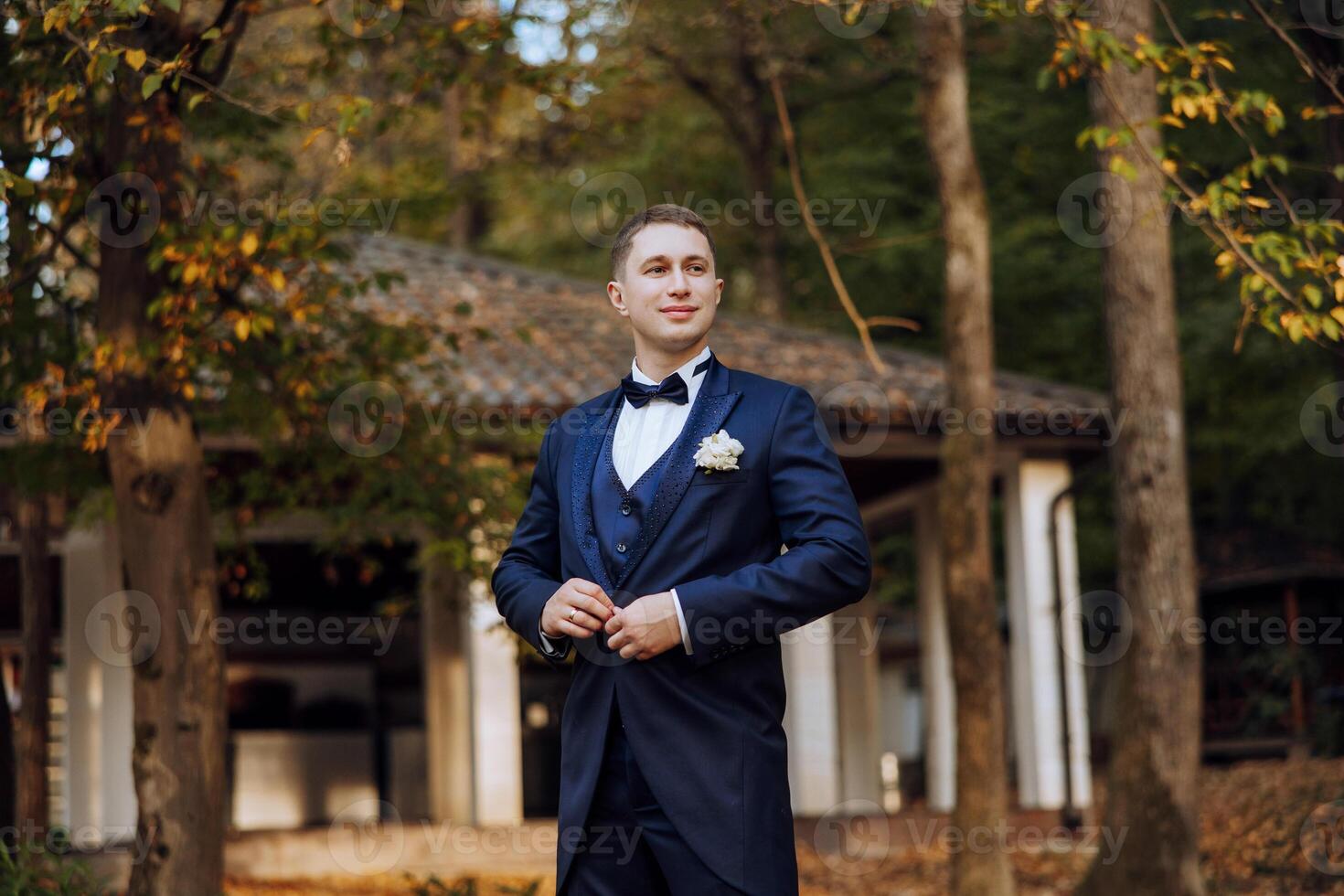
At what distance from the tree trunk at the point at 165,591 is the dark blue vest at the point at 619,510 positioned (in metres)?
3.56

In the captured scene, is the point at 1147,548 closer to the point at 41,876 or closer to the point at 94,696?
the point at 41,876

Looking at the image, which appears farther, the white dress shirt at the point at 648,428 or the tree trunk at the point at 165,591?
the tree trunk at the point at 165,591

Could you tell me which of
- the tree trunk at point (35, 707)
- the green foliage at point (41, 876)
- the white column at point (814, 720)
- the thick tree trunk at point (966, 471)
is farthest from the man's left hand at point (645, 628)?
the white column at point (814, 720)

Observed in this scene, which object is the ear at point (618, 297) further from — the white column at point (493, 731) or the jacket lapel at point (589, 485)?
the white column at point (493, 731)

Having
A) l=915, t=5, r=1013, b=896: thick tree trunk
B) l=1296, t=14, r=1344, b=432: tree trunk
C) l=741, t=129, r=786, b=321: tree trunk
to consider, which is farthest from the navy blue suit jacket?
l=741, t=129, r=786, b=321: tree trunk

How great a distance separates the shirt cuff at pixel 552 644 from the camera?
2838 mm

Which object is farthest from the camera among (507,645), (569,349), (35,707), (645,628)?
(569,349)

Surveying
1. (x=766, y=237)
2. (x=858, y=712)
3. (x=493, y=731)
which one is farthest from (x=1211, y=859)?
(x=766, y=237)

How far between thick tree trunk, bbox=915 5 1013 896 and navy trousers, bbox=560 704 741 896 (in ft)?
23.2

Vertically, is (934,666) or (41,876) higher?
(934,666)

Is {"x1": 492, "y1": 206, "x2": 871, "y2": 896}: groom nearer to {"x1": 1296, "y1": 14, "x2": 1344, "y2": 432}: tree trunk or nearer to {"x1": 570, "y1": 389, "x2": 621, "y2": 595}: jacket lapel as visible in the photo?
{"x1": 570, "y1": 389, "x2": 621, "y2": 595}: jacket lapel

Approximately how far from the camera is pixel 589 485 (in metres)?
3.01

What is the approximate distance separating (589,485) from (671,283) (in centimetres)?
42

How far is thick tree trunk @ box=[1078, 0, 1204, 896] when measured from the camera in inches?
367
